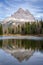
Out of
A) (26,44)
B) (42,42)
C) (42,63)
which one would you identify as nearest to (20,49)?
(26,44)

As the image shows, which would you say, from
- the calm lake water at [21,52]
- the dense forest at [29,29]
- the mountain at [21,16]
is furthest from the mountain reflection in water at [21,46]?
the mountain at [21,16]

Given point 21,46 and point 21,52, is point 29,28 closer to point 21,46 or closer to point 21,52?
point 21,46

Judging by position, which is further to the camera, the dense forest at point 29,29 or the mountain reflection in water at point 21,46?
the dense forest at point 29,29

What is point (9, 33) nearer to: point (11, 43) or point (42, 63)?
point (11, 43)

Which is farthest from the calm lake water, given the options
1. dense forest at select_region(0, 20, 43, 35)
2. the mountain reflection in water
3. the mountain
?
the mountain

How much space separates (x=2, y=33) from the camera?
21.3 feet

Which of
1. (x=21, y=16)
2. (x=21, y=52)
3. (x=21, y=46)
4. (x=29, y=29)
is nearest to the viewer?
(x=21, y=52)

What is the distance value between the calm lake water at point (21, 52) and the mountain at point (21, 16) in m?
0.82

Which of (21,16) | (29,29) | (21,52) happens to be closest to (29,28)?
(29,29)

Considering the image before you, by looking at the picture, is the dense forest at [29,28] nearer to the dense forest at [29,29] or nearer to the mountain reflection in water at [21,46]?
the dense forest at [29,29]

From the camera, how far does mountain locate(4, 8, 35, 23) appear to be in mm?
6361

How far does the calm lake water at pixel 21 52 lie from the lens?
447 cm

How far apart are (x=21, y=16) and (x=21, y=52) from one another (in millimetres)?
1532

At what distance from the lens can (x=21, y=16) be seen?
6562 millimetres
